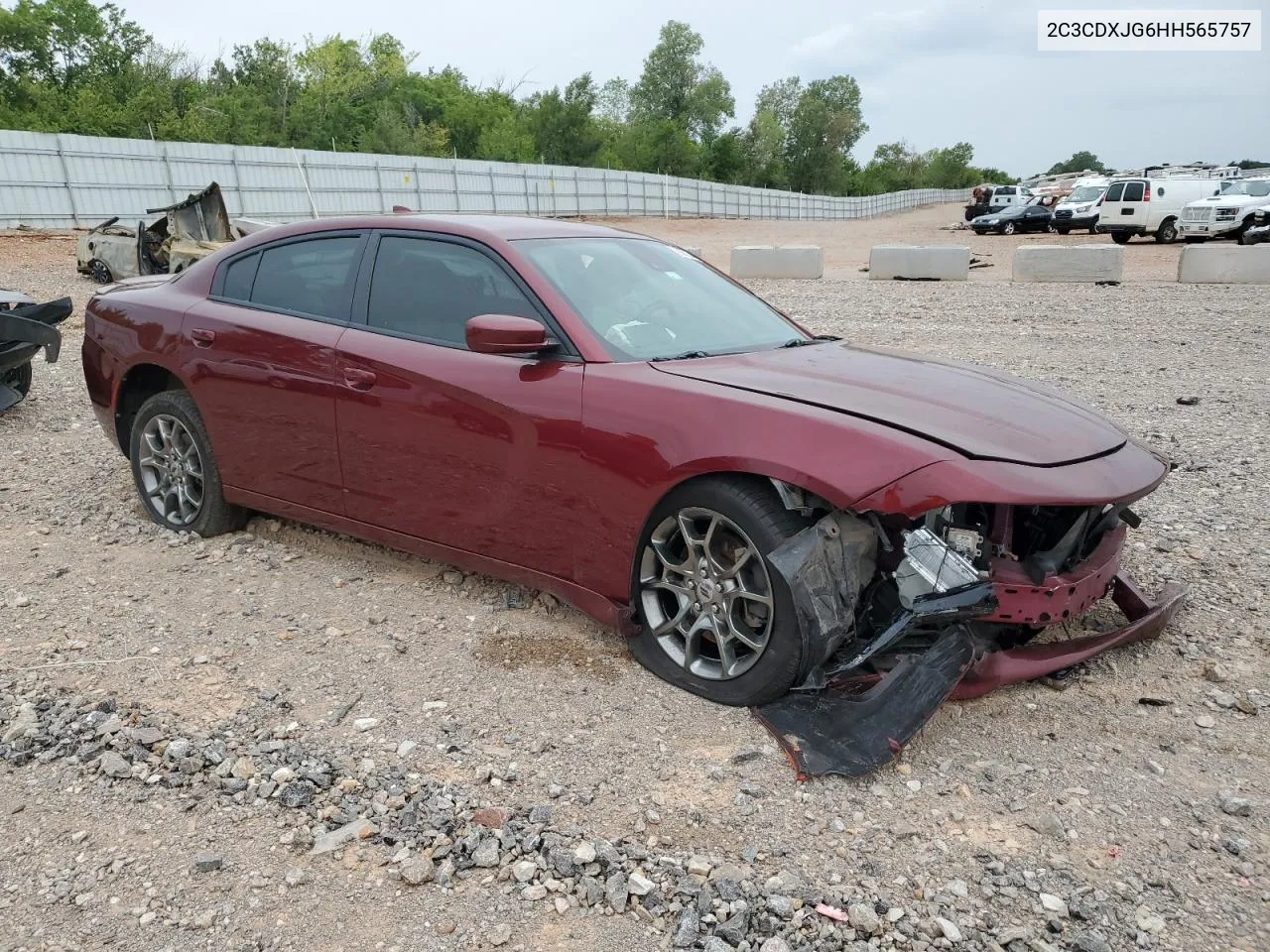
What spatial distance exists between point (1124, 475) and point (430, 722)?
7.84ft

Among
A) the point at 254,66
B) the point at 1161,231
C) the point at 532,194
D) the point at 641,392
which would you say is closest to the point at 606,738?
the point at 641,392

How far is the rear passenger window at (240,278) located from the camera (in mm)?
4734

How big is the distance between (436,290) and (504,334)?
74cm

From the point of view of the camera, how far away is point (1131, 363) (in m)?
9.42

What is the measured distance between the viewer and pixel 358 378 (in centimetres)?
408

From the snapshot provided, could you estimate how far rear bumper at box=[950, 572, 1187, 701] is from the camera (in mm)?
3213

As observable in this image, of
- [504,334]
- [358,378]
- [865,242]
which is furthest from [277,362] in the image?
[865,242]

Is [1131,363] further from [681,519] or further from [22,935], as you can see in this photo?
[22,935]

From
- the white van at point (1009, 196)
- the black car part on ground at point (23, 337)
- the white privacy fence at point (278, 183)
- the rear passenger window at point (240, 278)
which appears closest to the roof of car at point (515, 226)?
the rear passenger window at point (240, 278)

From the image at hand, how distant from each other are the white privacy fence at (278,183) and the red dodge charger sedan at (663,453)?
34.3ft

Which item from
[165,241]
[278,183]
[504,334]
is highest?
[278,183]

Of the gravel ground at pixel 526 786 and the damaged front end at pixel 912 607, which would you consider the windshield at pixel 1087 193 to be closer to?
the gravel ground at pixel 526 786

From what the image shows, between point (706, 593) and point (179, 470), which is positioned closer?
point (706, 593)

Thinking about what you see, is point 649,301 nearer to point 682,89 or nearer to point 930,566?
point 930,566
